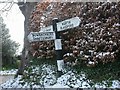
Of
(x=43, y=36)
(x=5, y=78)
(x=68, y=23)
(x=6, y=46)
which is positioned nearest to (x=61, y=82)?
(x=43, y=36)

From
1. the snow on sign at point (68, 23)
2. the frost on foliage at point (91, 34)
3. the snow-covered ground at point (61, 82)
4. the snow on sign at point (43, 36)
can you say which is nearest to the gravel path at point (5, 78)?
the frost on foliage at point (91, 34)

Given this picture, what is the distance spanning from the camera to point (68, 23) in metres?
5.73

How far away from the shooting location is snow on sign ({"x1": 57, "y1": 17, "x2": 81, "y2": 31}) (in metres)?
5.64

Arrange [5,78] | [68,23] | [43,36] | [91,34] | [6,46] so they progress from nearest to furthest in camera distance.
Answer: [68,23] < [43,36] < [91,34] < [5,78] < [6,46]

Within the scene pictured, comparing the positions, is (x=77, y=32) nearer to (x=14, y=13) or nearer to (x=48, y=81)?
(x=48, y=81)

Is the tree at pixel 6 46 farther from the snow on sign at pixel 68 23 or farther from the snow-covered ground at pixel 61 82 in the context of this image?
the snow on sign at pixel 68 23

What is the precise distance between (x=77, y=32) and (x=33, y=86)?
157 cm

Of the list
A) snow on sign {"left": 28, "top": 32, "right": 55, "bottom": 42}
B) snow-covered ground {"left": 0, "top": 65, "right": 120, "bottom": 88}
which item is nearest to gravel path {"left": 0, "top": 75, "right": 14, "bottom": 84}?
snow-covered ground {"left": 0, "top": 65, "right": 120, "bottom": 88}

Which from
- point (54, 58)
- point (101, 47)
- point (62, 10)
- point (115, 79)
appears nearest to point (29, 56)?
point (54, 58)

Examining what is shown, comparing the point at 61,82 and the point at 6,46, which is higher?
the point at 6,46

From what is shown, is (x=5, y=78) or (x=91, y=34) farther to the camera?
(x=5, y=78)

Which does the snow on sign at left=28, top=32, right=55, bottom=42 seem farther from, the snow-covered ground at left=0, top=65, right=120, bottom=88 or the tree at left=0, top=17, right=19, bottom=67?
the tree at left=0, top=17, right=19, bottom=67

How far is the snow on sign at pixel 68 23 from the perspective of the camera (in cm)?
564

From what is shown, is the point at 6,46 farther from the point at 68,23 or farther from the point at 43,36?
the point at 68,23
